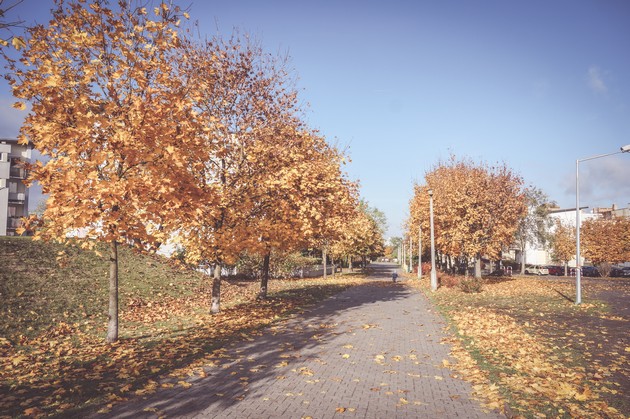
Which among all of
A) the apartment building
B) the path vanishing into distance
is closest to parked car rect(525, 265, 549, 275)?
the path vanishing into distance

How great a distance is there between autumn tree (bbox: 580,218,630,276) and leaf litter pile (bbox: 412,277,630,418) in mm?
39793

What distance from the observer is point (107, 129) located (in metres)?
9.03

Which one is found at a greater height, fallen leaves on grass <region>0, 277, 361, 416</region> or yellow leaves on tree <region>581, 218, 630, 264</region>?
yellow leaves on tree <region>581, 218, 630, 264</region>

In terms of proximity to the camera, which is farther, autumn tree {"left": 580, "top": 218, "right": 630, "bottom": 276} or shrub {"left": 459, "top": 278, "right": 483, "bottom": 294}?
autumn tree {"left": 580, "top": 218, "right": 630, "bottom": 276}

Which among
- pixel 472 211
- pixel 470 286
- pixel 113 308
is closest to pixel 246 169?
pixel 113 308

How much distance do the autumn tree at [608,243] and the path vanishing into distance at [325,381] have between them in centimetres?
4977

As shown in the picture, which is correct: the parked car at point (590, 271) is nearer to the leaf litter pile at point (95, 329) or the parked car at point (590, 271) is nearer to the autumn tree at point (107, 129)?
the leaf litter pile at point (95, 329)

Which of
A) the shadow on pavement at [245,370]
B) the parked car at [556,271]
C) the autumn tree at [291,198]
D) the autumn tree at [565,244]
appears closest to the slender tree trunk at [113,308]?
the shadow on pavement at [245,370]

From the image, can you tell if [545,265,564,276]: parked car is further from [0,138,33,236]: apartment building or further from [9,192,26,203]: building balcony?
[9,192,26,203]: building balcony

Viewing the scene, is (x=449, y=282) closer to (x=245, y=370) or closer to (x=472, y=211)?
(x=472, y=211)

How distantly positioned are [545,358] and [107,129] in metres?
11.3

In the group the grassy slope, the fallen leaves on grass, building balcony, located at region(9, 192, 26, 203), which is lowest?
the fallen leaves on grass

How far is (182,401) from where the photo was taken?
603 cm

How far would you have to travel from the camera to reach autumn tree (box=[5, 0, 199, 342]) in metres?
8.03
